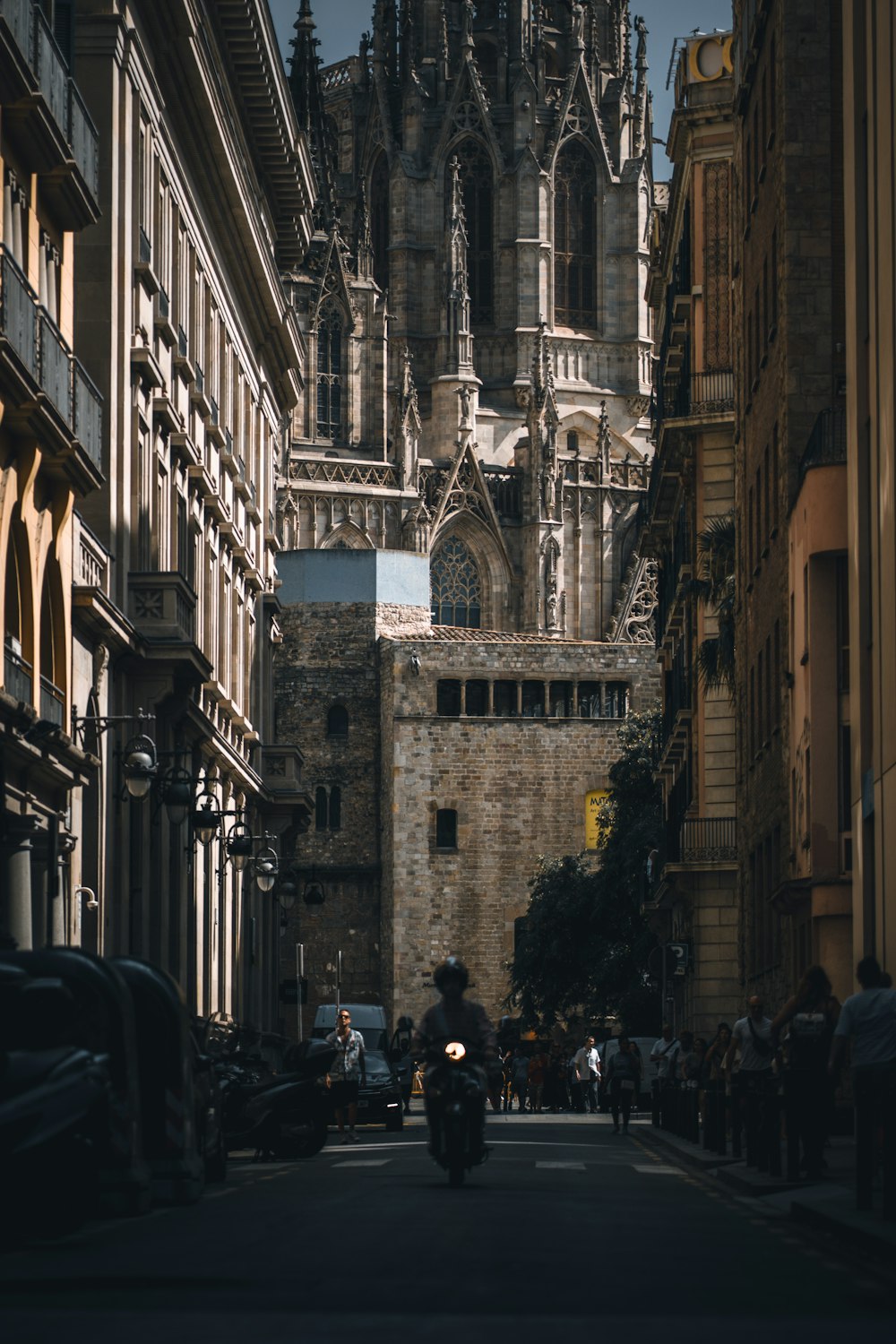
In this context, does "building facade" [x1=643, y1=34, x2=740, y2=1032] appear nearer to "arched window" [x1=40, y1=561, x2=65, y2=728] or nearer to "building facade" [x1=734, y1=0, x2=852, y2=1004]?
"building facade" [x1=734, y1=0, x2=852, y2=1004]

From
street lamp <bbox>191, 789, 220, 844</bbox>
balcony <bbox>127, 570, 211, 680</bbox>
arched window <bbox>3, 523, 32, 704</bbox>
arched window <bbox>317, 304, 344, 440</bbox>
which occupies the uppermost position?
arched window <bbox>317, 304, 344, 440</bbox>

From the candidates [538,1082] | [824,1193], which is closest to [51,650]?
[824,1193]

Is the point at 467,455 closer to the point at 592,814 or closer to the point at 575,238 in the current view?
the point at 575,238

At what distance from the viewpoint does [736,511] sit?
44531 millimetres

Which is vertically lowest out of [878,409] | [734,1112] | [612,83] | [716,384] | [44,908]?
[734,1112]

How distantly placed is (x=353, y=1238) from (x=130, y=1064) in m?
2.05

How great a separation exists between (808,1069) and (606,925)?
2104 inches

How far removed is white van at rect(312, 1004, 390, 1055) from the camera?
49906mm

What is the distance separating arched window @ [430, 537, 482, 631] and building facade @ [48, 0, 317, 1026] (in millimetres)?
59846

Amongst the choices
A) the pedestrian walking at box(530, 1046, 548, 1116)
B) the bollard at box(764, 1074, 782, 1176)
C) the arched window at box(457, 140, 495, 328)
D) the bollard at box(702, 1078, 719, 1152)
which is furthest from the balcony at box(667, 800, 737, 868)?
the arched window at box(457, 140, 495, 328)

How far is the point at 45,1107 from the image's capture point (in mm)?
13250

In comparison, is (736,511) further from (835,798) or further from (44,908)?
(44,908)

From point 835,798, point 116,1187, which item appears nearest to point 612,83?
point 835,798

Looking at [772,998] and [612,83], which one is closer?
[772,998]
